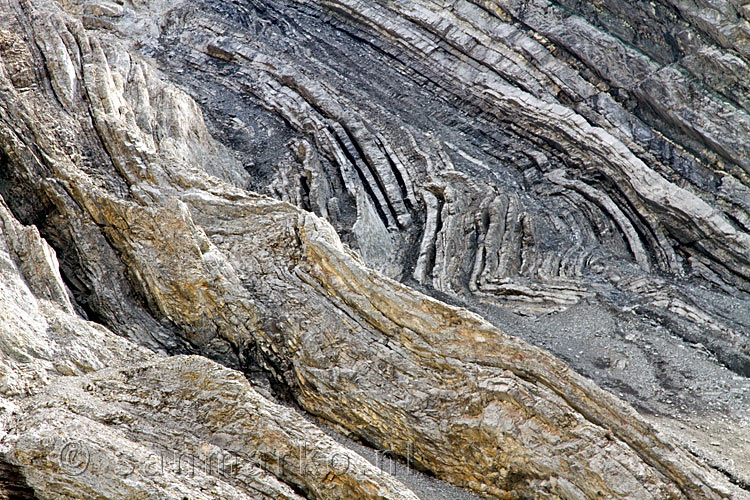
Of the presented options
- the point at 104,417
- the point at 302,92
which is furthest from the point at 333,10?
the point at 104,417

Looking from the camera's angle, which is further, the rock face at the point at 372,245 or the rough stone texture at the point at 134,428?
the rock face at the point at 372,245

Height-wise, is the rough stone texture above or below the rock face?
below

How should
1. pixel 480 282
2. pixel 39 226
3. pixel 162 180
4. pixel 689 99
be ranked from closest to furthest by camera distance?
1. pixel 39 226
2. pixel 162 180
3. pixel 480 282
4. pixel 689 99

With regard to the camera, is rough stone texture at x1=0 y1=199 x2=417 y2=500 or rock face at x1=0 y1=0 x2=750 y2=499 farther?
rock face at x1=0 y1=0 x2=750 y2=499

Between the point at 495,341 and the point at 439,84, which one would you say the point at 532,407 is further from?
the point at 439,84

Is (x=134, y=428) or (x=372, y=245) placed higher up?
(x=372, y=245)

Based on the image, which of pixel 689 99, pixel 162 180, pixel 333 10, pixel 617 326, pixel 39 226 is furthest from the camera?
pixel 333 10

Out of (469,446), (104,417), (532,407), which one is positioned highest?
(532,407)

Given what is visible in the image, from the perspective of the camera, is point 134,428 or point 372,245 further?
point 372,245
